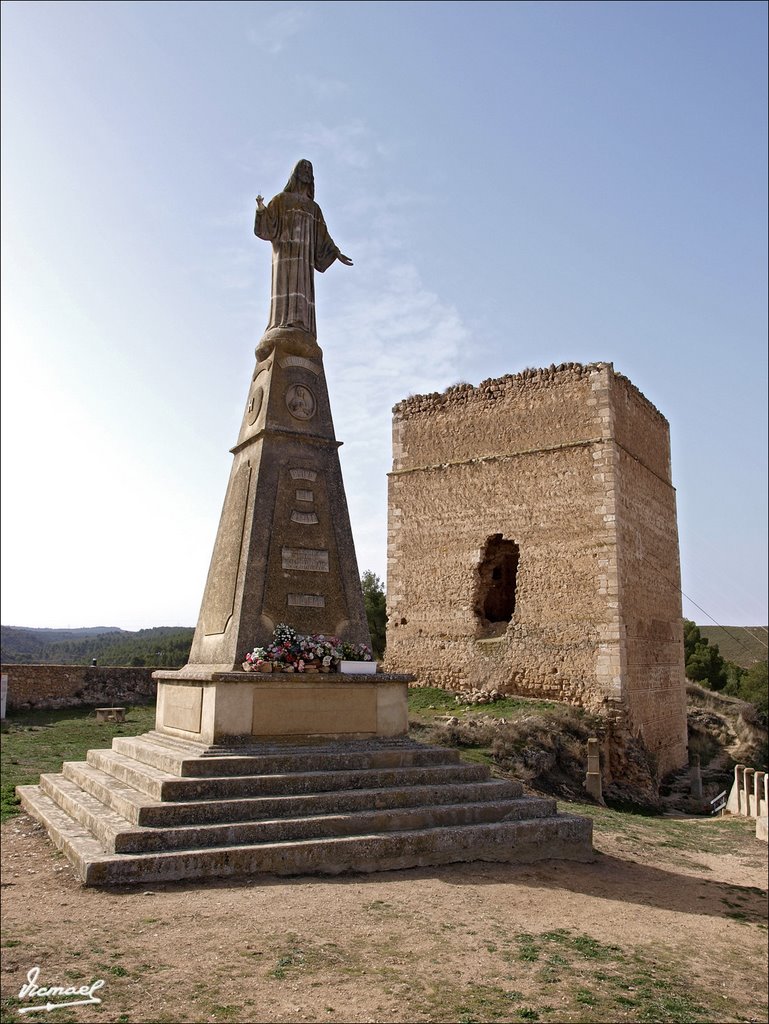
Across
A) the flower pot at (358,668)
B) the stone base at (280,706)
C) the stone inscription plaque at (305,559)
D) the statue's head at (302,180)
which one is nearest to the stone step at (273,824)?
the stone base at (280,706)

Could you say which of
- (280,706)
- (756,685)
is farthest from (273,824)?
(756,685)

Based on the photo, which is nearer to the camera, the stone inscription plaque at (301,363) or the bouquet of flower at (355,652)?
the bouquet of flower at (355,652)

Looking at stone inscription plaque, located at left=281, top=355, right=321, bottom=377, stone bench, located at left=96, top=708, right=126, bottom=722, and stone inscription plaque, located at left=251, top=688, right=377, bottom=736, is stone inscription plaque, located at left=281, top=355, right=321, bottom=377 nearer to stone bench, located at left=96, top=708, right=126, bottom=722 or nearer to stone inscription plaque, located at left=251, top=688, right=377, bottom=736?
stone inscription plaque, located at left=251, top=688, right=377, bottom=736

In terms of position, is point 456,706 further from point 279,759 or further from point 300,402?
point 279,759

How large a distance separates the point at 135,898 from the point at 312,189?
7.84 metres

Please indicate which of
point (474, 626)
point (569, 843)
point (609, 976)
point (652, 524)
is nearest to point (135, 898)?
point (609, 976)

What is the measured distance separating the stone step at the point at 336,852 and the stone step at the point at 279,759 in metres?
0.83

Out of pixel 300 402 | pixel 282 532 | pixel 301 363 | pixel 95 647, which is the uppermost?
pixel 301 363

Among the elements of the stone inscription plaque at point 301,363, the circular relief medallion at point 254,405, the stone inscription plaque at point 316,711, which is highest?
the stone inscription plaque at point 301,363

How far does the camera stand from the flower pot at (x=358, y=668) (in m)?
7.63

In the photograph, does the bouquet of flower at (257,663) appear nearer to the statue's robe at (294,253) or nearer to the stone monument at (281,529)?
the stone monument at (281,529)

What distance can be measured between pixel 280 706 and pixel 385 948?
3.13 meters

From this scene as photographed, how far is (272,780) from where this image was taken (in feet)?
20.9

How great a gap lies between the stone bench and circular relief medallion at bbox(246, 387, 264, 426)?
338 inches
